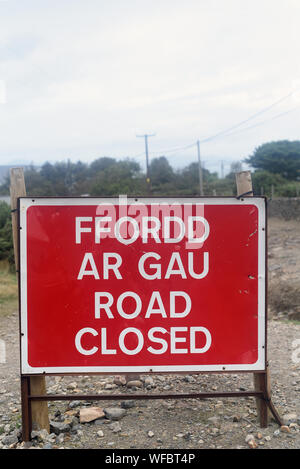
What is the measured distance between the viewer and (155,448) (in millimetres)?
3111

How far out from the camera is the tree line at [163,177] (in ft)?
143

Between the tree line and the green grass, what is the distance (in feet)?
71.7

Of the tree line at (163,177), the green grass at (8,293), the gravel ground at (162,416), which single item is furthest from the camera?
the tree line at (163,177)

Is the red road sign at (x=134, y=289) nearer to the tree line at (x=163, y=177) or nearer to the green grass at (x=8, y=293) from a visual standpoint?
the green grass at (x=8, y=293)

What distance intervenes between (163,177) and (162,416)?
6193 cm

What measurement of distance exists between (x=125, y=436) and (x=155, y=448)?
0.79ft

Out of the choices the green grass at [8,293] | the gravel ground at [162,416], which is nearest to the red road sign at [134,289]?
the gravel ground at [162,416]

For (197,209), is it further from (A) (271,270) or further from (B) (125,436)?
(A) (271,270)

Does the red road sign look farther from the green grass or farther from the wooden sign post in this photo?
the green grass

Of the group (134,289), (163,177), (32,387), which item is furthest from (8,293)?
(163,177)

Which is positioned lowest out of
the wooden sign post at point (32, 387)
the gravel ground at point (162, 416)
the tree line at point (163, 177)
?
the gravel ground at point (162, 416)

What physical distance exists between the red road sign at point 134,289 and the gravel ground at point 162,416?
17.1 inches

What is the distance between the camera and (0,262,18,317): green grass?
8631 mm
